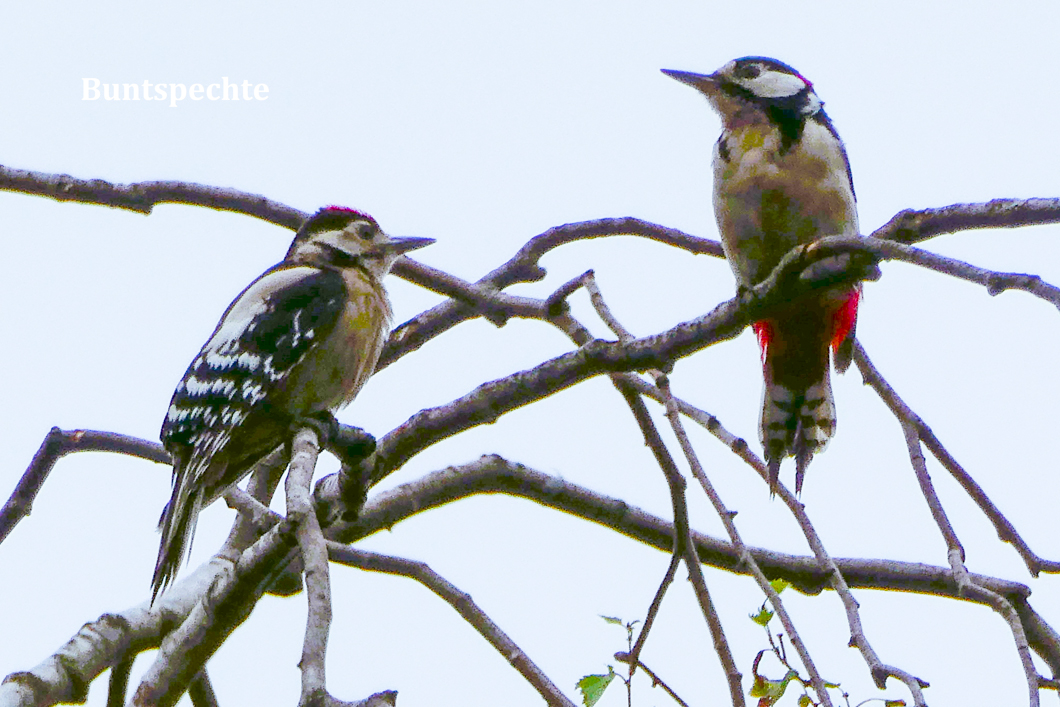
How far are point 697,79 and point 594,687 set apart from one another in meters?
2.28

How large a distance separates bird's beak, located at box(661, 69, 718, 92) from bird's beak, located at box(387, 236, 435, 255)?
3.35 feet

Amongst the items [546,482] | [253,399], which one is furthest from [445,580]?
[253,399]

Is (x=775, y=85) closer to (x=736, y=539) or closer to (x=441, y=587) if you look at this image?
(x=736, y=539)

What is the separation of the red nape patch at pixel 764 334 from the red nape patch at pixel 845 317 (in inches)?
7.8

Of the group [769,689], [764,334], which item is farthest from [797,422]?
[769,689]

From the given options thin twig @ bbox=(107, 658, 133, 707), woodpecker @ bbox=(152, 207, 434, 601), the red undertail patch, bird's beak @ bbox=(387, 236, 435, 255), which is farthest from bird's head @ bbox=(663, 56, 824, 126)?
thin twig @ bbox=(107, 658, 133, 707)

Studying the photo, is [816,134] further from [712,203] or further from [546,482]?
[546,482]

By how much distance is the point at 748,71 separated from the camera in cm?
404

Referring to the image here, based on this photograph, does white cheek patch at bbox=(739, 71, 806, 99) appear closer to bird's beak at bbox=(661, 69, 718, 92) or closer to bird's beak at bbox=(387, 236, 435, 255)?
bird's beak at bbox=(661, 69, 718, 92)

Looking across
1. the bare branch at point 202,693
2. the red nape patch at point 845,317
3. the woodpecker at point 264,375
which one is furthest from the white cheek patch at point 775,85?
the bare branch at point 202,693

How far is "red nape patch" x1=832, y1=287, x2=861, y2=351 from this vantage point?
3.63 meters

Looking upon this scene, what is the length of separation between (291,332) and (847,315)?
1.69 meters

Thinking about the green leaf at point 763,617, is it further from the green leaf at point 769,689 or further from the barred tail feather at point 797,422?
the barred tail feather at point 797,422

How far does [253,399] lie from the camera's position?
3408 mm
